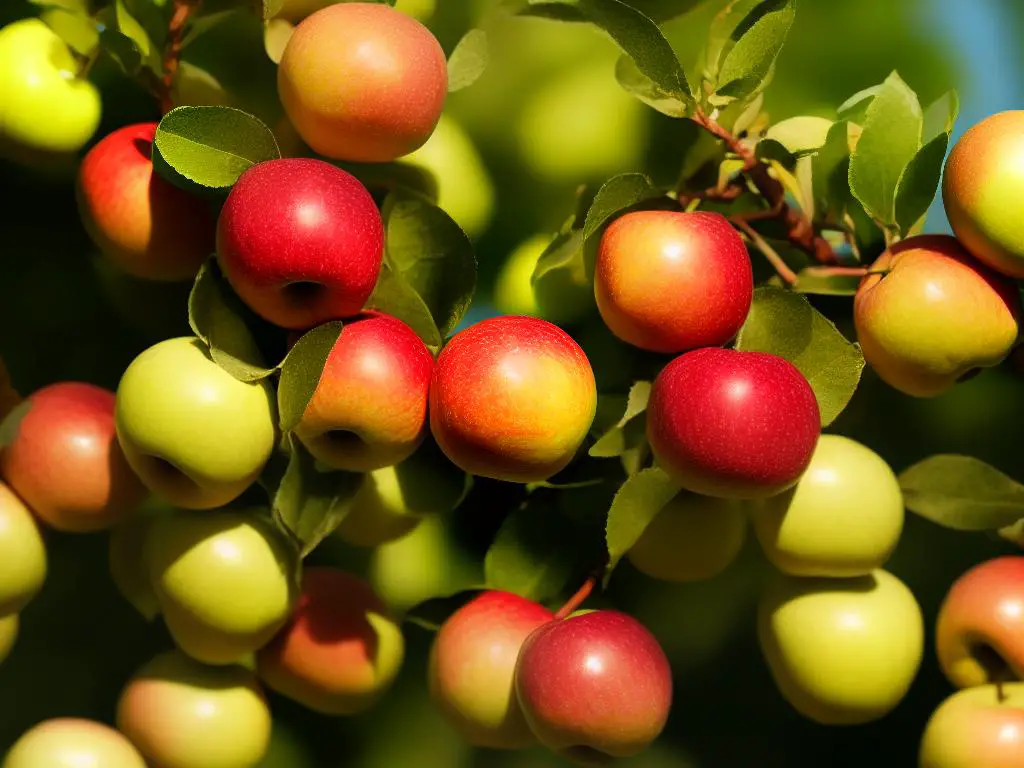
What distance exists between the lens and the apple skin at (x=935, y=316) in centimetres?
58

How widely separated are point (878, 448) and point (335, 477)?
37cm

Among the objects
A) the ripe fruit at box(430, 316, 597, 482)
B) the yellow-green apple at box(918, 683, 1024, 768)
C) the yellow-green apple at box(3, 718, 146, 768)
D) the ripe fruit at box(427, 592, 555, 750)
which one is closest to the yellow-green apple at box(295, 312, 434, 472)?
the ripe fruit at box(430, 316, 597, 482)

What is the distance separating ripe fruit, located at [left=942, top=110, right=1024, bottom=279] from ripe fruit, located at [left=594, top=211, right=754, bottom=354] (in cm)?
11

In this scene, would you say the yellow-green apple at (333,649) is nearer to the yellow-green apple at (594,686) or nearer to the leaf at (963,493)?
the yellow-green apple at (594,686)

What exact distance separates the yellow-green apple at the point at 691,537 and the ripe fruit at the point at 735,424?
0.24 feet

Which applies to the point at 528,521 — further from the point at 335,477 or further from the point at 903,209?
the point at 903,209

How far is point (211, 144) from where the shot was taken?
59 cm

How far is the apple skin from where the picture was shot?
583 millimetres

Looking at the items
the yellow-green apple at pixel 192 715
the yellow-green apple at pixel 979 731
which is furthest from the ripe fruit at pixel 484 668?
the yellow-green apple at pixel 979 731

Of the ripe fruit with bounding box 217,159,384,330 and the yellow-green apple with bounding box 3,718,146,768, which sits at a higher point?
the ripe fruit with bounding box 217,159,384,330

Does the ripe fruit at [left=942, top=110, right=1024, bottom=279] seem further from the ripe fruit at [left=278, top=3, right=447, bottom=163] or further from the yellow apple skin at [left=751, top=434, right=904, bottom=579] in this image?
the ripe fruit at [left=278, top=3, right=447, bottom=163]

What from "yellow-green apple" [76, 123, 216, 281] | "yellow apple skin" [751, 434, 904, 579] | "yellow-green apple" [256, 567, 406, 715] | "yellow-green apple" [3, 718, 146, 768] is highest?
"yellow-green apple" [76, 123, 216, 281]

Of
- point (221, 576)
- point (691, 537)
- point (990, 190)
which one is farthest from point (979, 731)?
point (221, 576)

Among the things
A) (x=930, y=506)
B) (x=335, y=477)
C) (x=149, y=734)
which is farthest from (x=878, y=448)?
(x=149, y=734)
